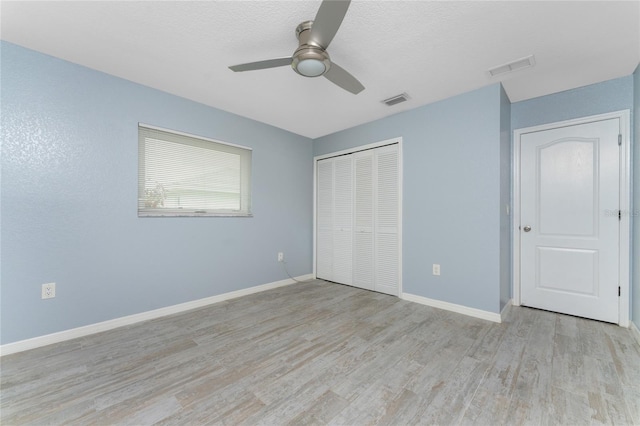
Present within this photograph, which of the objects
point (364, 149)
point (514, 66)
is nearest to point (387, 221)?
point (364, 149)

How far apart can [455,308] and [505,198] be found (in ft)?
4.39

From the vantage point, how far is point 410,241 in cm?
326

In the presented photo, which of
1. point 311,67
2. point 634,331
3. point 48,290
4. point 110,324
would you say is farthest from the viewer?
point 110,324

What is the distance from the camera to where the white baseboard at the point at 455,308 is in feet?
8.53

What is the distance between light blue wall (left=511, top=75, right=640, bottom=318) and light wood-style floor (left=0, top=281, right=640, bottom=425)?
125cm

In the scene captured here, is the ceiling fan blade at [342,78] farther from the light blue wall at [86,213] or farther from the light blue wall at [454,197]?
the light blue wall at [86,213]

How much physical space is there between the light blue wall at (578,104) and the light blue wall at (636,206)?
25mm

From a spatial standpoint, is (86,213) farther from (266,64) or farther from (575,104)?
(575,104)

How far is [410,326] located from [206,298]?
2.33 meters

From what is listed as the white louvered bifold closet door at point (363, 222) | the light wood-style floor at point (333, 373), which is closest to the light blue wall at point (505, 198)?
the light wood-style floor at point (333, 373)

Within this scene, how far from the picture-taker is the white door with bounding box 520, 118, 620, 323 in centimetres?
254

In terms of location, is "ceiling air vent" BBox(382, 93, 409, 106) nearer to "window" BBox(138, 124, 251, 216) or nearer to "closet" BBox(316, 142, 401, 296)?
"closet" BBox(316, 142, 401, 296)

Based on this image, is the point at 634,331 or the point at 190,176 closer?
the point at 634,331

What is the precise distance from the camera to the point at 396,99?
2.97 m
